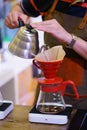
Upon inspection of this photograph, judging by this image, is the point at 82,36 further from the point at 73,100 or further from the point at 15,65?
the point at 15,65

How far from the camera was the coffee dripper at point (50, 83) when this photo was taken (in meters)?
1.08

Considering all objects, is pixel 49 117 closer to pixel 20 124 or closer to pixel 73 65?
pixel 20 124

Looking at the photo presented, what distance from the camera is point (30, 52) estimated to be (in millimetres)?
1205

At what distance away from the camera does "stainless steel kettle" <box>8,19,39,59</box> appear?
118 centimetres

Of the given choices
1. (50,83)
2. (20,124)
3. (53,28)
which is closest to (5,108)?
(20,124)

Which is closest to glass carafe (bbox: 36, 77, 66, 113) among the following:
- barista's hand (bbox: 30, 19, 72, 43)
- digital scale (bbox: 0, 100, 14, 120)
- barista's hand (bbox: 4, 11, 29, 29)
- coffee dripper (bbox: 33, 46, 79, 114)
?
coffee dripper (bbox: 33, 46, 79, 114)

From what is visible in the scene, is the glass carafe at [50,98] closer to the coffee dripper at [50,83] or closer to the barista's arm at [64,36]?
the coffee dripper at [50,83]

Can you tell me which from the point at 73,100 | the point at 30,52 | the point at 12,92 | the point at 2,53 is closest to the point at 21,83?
the point at 12,92

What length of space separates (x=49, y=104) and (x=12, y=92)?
164cm

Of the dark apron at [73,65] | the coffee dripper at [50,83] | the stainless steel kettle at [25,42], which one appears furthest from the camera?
the dark apron at [73,65]

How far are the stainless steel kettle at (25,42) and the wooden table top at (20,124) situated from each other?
0.20 meters

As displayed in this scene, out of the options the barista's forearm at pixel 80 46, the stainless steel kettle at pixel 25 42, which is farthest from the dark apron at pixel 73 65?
the stainless steel kettle at pixel 25 42

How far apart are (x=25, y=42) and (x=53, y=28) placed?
12 centimetres

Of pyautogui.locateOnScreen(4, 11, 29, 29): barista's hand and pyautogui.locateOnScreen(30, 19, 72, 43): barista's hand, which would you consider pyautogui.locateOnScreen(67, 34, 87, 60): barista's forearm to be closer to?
pyautogui.locateOnScreen(30, 19, 72, 43): barista's hand
